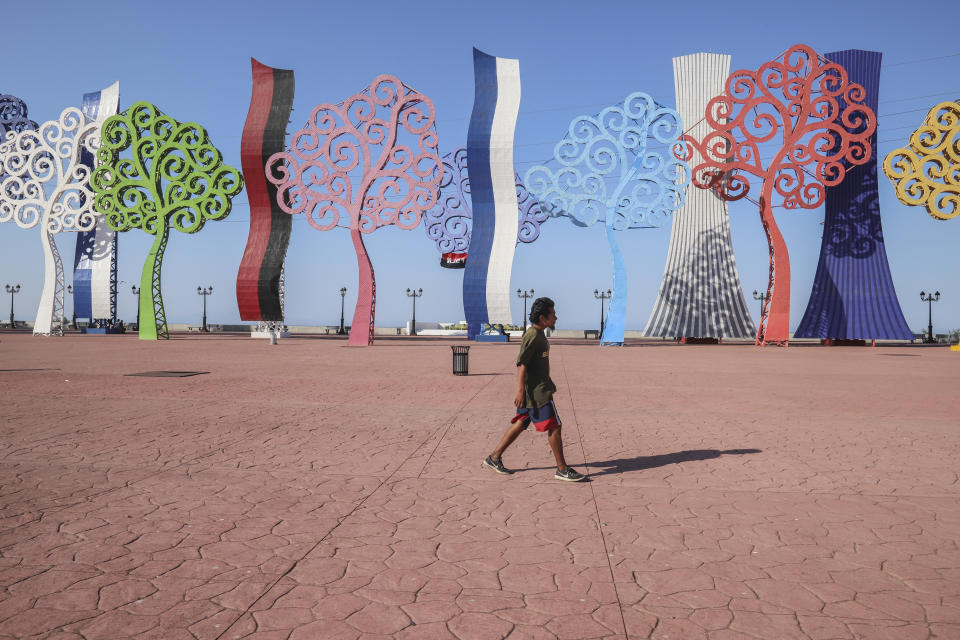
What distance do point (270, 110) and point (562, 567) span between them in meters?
37.8

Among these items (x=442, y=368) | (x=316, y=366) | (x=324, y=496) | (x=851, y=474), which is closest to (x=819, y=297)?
(x=442, y=368)

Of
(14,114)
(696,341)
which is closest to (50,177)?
(14,114)

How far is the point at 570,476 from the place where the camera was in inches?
229

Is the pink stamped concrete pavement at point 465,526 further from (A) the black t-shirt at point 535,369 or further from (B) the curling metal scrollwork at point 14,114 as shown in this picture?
(B) the curling metal scrollwork at point 14,114

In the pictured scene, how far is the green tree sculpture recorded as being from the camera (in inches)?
1367

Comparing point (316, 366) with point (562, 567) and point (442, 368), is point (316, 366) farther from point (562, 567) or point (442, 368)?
point (562, 567)

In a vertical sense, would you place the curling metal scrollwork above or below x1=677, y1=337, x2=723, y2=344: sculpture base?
above

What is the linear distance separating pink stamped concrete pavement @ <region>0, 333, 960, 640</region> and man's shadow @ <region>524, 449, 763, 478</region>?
5 centimetres

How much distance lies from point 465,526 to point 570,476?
155 centimetres

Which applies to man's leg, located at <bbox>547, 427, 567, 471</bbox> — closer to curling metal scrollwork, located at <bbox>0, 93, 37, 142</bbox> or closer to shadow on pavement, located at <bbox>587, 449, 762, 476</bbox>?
shadow on pavement, located at <bbox>587, 449, 762, 476</bbox>

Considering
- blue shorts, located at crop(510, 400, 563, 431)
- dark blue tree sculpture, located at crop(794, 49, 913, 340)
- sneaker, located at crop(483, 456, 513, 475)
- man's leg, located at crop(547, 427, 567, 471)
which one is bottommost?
sneaker, located at crop(483, 456, 513, 475)

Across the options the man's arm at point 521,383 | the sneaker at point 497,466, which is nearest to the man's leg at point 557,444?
the man's arm at point 521,383

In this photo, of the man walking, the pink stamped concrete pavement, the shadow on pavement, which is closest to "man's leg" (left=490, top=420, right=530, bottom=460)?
the man walking

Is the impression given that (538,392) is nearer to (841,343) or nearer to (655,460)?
(655,460)
